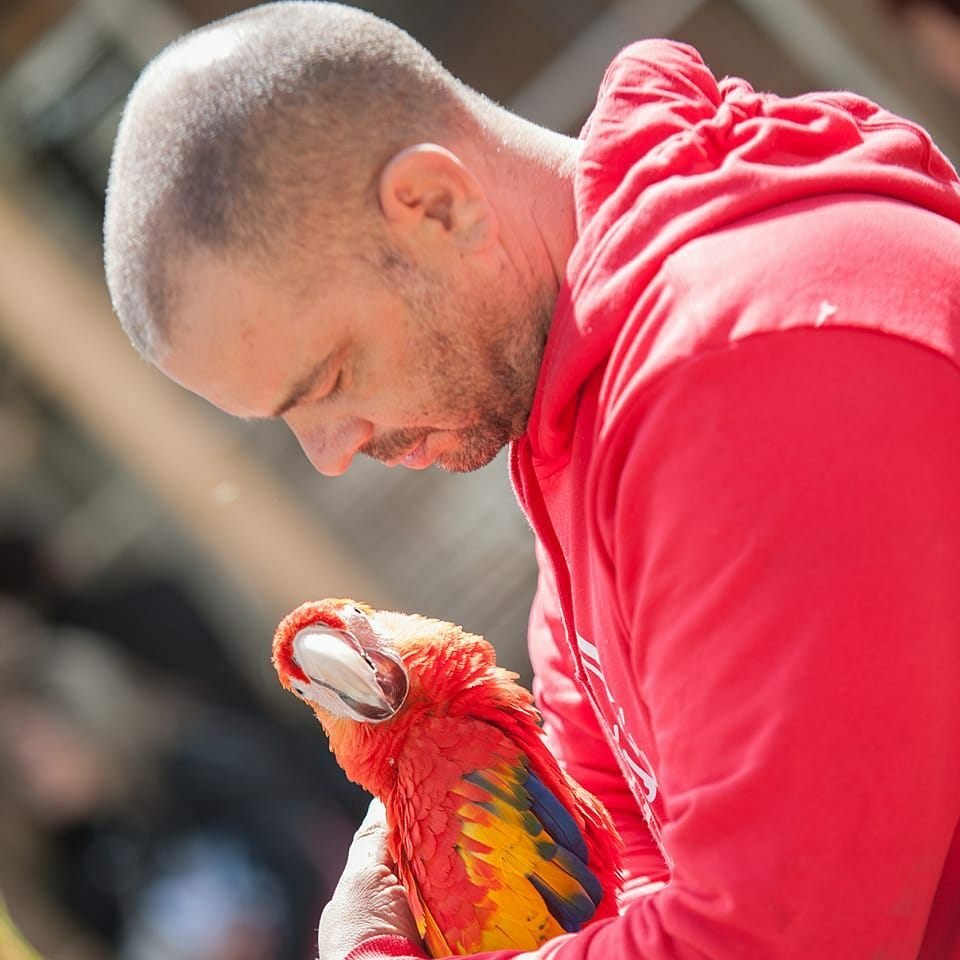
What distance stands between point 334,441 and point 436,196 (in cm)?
25

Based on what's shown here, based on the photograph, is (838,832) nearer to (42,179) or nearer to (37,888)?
(37,888)

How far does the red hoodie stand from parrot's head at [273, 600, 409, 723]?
40cm

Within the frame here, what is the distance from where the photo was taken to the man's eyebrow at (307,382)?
1.08 m

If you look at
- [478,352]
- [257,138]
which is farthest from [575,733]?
[257,138]

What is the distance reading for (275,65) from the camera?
106cm

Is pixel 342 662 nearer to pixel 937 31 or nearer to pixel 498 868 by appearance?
pixel 498 868

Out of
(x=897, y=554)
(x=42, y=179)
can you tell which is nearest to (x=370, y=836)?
(x=897, y=554)

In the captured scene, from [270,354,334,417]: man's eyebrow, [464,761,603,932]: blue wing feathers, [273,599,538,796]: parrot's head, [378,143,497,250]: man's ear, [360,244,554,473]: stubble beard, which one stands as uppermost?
[378,143,497,250]: man's ear

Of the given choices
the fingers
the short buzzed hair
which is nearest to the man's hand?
the fingers

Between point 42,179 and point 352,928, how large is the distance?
8.95 ft

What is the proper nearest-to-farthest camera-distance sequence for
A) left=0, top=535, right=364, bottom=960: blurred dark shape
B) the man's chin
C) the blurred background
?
the man's chin, left=0, top=535, right=364, bottom=960: blurred dark shape, the blurred background

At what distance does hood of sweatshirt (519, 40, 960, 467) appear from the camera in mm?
958

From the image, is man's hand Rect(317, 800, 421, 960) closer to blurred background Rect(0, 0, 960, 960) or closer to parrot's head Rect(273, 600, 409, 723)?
parrot's head Rect(273, 600, 409, 723)

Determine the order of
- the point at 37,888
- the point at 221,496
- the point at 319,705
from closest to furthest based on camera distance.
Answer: the point at 319,705 → the point at 37,888 → the point at 221,496
